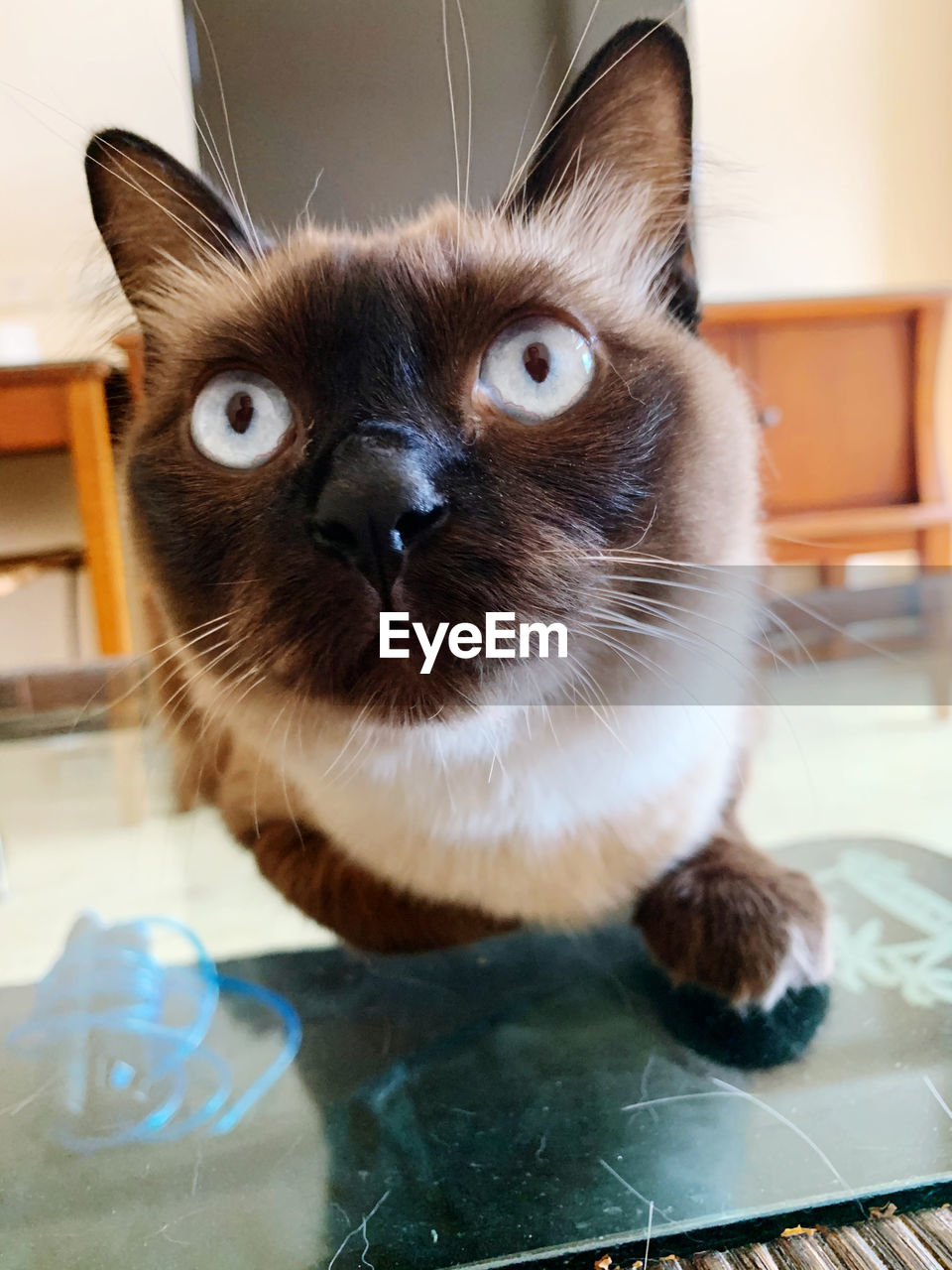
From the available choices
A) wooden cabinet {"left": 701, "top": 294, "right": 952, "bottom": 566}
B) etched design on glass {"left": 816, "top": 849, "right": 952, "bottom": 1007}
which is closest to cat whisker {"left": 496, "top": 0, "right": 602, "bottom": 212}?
wooden cabinet {"left": 701, "top": 294, "right": 952, "bottom": 566}

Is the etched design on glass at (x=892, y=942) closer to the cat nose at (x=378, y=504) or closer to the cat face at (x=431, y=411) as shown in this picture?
the cat face at (x=431, y=411)

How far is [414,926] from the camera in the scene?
63cm

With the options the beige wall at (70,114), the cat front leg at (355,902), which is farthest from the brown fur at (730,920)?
the beige wall at (70,114)

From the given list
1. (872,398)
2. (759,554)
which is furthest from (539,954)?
(872,398)

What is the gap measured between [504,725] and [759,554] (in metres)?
0.25

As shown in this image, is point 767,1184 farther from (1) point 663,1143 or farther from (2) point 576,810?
(2) point 576,810

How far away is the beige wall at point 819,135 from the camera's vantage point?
1.90ft

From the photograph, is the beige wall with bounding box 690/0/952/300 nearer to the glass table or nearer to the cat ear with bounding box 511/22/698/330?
the cat ear with bounding box 511/22/698/330

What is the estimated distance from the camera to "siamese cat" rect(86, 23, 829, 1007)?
1.46 feet

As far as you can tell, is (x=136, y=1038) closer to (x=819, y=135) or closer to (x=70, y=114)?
Result: (x=70, y=114)

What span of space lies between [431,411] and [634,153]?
23 cm

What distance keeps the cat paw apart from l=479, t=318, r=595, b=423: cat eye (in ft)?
1.16

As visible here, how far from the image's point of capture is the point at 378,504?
412 millimetres

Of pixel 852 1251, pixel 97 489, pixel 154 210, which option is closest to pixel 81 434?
pixel 97 489
